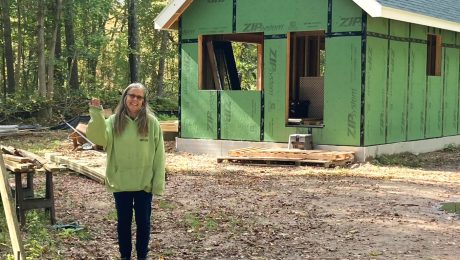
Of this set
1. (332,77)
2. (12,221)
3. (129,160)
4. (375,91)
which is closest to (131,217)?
(129,160)

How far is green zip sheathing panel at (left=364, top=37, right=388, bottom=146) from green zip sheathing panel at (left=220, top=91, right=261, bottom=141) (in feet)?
9.34

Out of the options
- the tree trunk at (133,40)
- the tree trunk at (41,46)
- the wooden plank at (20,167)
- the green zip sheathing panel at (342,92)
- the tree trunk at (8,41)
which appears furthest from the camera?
the tree trunk at (133,40)

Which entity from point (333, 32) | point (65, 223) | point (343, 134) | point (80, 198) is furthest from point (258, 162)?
point (65, 223)

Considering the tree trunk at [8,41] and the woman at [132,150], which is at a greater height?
the tree trunk at [8,41]

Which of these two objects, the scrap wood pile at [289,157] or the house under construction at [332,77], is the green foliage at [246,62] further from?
the scrap wood pile at [289,157]

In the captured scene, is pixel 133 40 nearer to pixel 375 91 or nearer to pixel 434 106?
pixel 434 106

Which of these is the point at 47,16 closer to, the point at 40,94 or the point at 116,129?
the point at 40,94

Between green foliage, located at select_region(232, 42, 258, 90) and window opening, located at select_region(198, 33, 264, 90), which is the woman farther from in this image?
green foliage, located at select_region(232, 42, 258, 90)

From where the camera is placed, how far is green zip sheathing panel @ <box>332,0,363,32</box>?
45.4ft

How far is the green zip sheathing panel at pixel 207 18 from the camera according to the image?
1587cm

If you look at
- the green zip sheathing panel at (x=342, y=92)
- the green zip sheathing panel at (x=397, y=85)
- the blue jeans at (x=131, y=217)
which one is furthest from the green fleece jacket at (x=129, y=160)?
the green zip sheathing panel at (x=397, y=85)

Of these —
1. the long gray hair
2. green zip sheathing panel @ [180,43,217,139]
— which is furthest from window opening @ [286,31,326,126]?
the long gray hair

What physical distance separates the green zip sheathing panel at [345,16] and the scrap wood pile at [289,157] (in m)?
2.95

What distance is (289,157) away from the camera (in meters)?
14.1
